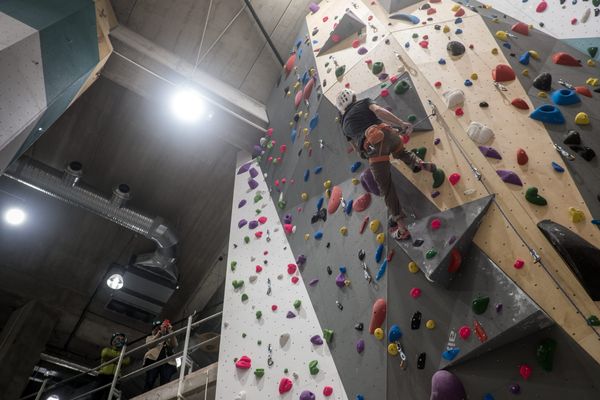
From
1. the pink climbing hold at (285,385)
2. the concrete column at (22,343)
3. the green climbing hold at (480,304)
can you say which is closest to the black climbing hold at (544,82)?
the green climbing hold at (480,304)

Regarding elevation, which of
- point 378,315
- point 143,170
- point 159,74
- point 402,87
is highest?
point 143,170

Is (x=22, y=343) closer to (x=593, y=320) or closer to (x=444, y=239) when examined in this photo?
(x=444, y=239)

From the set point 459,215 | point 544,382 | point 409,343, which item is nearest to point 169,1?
point 459,215

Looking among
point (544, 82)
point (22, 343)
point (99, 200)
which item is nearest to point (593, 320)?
point (544, 82)

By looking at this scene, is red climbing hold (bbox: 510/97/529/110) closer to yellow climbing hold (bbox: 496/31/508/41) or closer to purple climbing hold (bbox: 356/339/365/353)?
yellow climbing hold (bbox: 496/31/508/41)

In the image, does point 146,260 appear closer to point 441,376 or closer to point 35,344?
point 35,344

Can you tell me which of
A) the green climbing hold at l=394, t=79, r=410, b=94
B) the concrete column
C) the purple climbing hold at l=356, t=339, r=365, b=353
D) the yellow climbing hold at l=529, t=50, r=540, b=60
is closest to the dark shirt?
the green climbing hold at l=394, t=79, r=410, b=94

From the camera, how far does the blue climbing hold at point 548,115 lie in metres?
2.59

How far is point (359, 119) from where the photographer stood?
2887mm

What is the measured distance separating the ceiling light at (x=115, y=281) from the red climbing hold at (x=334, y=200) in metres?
5.23

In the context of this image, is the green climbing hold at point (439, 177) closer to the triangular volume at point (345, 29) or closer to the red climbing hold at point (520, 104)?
the red climbing hold at point (520, 104)

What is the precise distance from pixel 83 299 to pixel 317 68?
20.7ft

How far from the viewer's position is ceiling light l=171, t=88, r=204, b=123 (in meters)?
5.34

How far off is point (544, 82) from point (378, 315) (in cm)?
180
